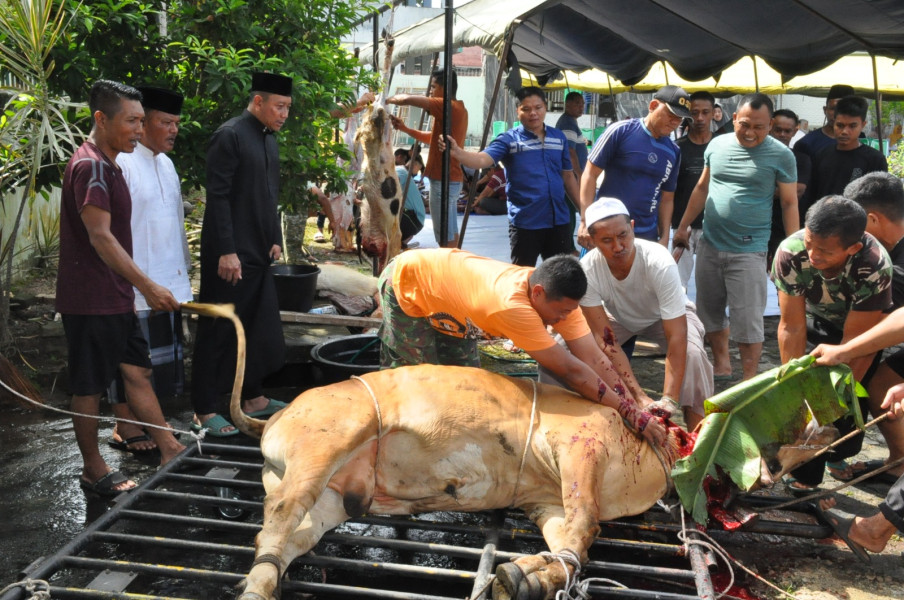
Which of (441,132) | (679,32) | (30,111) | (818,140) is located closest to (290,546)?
(30,111)

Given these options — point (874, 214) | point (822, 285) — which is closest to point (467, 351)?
point (822, 285)

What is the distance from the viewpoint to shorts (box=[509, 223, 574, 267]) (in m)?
7.09

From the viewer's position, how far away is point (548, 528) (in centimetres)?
345

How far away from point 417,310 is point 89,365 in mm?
1740

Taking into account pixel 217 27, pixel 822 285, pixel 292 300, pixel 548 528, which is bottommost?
pixel 548 528

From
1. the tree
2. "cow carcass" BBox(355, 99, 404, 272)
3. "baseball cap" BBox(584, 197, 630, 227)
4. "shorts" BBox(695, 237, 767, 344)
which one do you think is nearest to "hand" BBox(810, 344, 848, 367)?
"baseball cap" BBox(584, 197, 630, 227)

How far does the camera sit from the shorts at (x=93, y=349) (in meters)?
4.25

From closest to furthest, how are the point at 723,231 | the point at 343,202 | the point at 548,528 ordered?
the point at 548,528
the point at 723,231
the point at 343,202

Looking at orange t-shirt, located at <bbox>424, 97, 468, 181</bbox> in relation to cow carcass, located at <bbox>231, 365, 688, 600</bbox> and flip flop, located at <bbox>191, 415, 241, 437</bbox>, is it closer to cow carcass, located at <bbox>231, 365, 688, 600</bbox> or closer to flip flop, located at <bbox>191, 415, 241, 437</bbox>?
flip flop, located at <bbox>191, 415, 241, 437</bbox>

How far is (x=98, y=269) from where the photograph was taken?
4270mm

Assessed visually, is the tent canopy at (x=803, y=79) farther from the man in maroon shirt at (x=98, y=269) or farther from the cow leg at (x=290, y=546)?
the cow leg at (x=290, y=546)

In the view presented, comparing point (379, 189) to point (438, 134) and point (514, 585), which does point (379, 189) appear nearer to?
point (438, 134)

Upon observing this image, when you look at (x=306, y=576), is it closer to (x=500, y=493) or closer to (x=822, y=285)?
(x=500, y=493)

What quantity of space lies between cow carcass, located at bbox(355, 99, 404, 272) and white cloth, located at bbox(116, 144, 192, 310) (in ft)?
8.97
